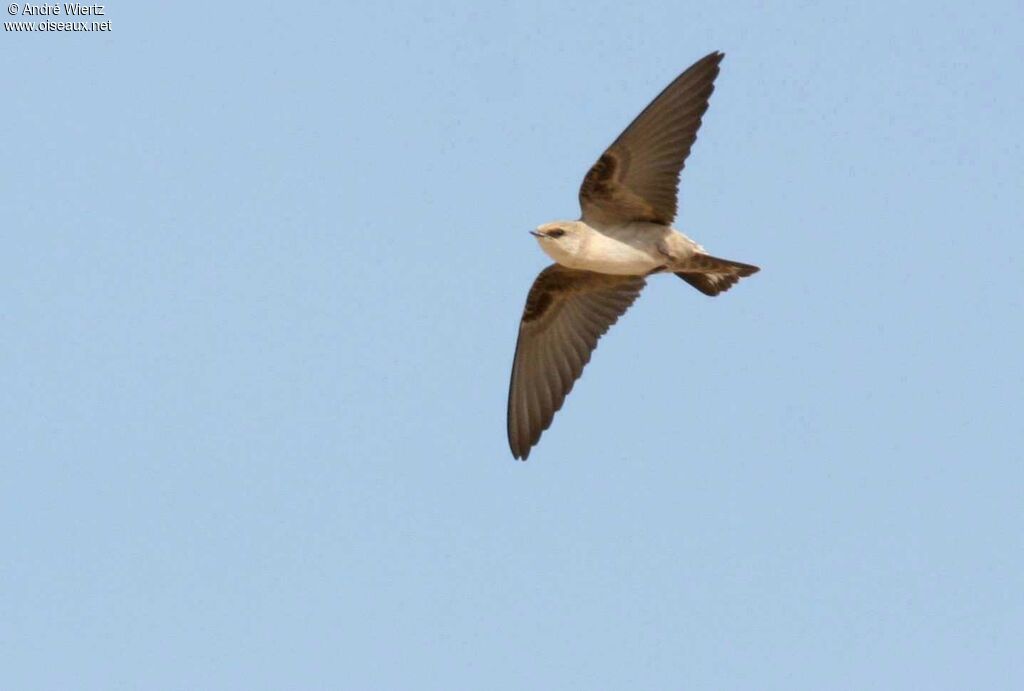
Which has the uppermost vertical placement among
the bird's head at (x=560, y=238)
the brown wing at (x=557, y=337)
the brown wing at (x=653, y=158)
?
the brown wing at (x=653, y=158)

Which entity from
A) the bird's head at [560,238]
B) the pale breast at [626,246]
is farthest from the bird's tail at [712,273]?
the bird's head at [560,238]

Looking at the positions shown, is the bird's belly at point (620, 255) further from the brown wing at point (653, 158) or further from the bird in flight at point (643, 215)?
the brown wing at point (653, 158)

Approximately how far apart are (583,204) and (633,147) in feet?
1.70

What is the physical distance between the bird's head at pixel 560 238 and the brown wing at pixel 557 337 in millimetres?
911

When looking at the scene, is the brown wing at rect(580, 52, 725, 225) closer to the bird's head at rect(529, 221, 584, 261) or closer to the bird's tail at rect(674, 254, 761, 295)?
the bird's head at rect(529, 221, 584, 261)

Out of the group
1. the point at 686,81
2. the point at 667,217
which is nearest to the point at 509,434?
the point at 667,217

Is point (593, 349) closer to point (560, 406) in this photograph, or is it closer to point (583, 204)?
point (560, 406)

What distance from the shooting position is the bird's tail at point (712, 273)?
11539 mm

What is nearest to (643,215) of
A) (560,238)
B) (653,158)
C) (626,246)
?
(626,246)

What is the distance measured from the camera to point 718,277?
11.7 meters

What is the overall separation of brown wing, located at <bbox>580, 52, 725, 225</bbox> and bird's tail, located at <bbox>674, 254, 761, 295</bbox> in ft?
1.06

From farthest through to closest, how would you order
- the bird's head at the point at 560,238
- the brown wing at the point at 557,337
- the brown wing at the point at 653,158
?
the brown wing at the point at 557,337 → the bird's head at the point at 560,238 → the brown wing at the point at 653,158

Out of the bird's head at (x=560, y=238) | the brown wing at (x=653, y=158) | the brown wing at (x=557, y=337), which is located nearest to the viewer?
the brown wing at (x=653, y=158)

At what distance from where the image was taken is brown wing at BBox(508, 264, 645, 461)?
12.5 metres
